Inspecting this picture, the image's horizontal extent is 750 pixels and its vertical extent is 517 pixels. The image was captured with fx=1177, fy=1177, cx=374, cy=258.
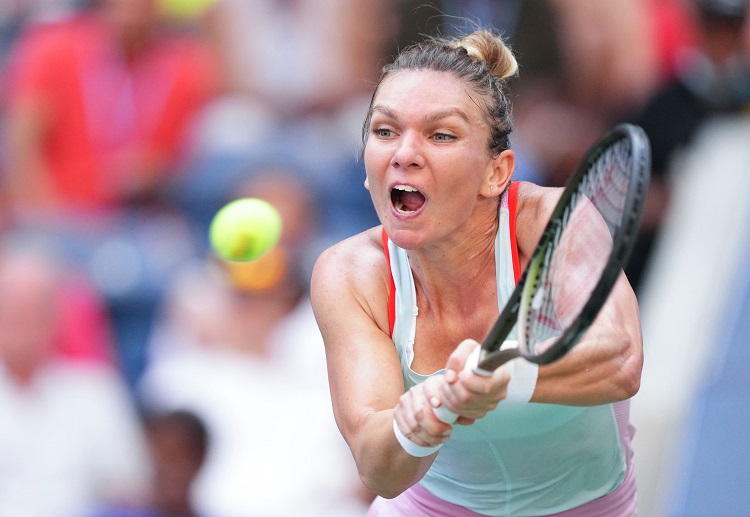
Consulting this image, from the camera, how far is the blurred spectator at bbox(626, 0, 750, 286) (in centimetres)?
504

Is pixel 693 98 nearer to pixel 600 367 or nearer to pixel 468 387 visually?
pixel 600 367

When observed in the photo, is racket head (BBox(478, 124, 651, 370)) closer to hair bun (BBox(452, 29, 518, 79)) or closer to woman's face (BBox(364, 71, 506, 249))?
woman's face (BBox(364, 71, 506, 249))

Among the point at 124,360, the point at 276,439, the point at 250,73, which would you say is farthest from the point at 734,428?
the point at 250,73

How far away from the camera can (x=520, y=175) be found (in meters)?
4.58

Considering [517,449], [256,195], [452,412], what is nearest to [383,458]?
[452,412]

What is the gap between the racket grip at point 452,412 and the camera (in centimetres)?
205

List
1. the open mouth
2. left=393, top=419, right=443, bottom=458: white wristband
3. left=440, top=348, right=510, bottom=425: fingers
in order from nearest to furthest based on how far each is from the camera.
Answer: left=440, top=348, right=510, bottom=425: fingers, left=393, top=419, right=443, bottom=458: white wristband, the open mouth

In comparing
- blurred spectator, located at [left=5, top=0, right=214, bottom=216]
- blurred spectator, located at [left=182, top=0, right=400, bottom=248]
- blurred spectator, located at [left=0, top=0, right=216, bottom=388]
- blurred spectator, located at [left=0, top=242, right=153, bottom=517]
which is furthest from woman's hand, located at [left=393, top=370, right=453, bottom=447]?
blurred spectator, located at [left=5, top=0, right=214, bottom=216]

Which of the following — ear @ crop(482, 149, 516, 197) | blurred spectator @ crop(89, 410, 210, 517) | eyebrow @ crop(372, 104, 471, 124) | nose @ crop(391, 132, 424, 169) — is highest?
eyebrow @ crop(372, 104, 471, 124)

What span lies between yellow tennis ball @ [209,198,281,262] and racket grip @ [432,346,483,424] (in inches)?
107

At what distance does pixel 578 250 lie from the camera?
91.4 inches

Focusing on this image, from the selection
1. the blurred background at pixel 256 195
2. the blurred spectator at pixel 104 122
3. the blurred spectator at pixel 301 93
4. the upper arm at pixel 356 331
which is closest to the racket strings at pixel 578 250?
the upper arm at pixel 356 331

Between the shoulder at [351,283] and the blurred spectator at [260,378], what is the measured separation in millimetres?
1728

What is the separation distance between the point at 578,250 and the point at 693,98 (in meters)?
3.07
